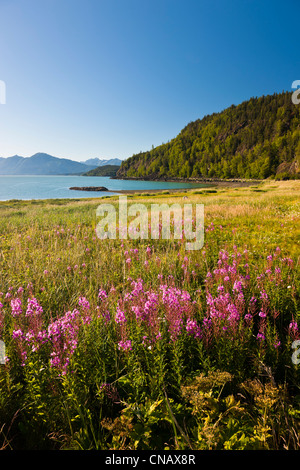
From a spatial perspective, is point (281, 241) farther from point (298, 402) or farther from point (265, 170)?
point (265, 170)

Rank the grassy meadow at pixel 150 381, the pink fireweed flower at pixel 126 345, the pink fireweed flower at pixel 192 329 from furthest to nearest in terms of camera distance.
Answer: the pink fireweed flower at pixel 192 329
the pink fireweed flower at pixel 126 345
the grassy meadow at pixel 150 381

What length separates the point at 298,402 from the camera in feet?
7.84

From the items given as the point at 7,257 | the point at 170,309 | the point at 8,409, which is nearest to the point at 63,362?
the point at 8,409

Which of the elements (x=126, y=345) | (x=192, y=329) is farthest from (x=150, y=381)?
(x=192, y=329)

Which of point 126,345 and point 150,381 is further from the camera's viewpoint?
point 126,345

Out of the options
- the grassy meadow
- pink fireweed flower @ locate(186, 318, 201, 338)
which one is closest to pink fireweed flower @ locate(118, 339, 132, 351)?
the grassy meadow

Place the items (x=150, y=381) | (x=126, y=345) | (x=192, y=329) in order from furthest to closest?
1. (x=192, y=329)
2. (x=126, y=345)
3. (x=150, y=381)

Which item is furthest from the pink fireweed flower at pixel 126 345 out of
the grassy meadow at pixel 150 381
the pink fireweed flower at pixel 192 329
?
the pink fireweed flower at pixel 192 329

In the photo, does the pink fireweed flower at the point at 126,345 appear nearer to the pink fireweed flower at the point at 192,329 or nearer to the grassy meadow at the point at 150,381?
the grassy meadow at the point at 150,381

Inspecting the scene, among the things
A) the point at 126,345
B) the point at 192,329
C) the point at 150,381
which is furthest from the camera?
the point at 192,329

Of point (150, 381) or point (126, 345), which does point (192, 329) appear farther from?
point (126, 345)

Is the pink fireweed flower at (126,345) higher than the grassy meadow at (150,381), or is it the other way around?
the pink fireweed flower at (126,345)

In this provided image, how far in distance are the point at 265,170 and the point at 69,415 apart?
163708 mm

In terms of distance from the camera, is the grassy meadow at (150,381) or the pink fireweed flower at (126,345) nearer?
the grassy meadow at (150,381)
